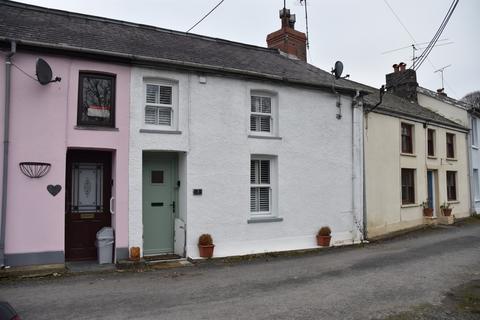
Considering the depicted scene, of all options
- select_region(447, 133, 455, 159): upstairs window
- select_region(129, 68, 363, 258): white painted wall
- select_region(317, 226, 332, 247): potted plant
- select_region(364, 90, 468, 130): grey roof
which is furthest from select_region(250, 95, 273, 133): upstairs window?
select_region(447, 133, 455, 159): upstairs window

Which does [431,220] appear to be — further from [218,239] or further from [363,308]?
[363,308]

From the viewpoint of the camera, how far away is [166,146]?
33.1ft

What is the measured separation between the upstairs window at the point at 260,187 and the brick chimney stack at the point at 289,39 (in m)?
6.89

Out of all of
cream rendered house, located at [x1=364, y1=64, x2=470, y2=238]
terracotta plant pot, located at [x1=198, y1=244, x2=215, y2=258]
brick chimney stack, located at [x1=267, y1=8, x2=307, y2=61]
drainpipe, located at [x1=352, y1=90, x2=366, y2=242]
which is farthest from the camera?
brick chimney stack, located at [x1=267, y1=8, x2=307, y2=61]

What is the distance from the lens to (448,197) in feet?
65.1

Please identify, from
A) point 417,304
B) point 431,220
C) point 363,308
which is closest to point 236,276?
point 363,308

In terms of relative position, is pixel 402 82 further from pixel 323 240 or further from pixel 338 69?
pixel 323 240

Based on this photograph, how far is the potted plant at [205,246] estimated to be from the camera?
10.1 meters

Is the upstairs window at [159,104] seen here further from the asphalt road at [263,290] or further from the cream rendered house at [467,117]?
the cream rendered house at [467,117]

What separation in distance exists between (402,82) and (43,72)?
762 inches

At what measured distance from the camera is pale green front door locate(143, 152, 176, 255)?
10328 mm

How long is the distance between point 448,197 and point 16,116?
19098 mm

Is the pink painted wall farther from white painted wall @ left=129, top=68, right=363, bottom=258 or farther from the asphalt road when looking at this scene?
the asphalt road

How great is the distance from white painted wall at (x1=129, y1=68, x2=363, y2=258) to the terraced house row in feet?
Result: 0.11
